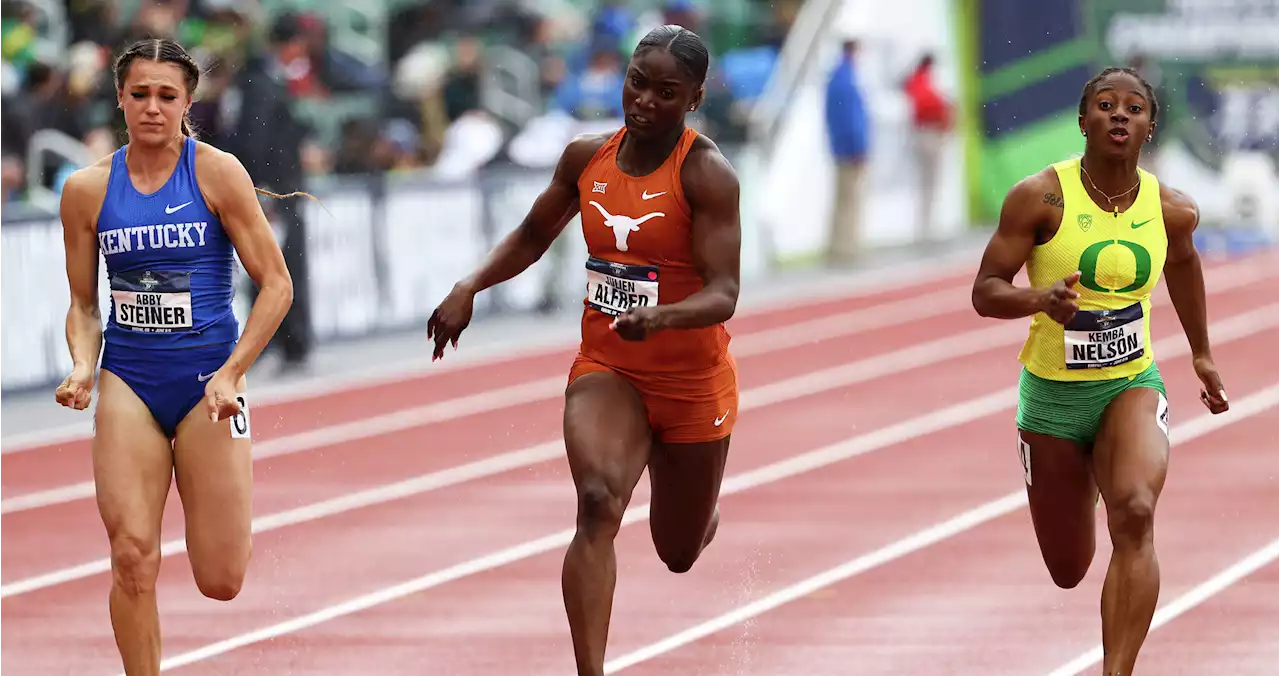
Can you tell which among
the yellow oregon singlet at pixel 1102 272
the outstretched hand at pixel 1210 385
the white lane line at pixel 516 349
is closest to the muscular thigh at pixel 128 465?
the yellow oregon singlet at pixel 1102 272

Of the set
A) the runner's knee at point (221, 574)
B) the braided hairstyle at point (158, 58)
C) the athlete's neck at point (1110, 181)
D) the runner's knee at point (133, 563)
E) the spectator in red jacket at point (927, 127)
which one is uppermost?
the braided hairstyle at point (158, 58)

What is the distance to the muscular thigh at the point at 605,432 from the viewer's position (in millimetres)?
6402

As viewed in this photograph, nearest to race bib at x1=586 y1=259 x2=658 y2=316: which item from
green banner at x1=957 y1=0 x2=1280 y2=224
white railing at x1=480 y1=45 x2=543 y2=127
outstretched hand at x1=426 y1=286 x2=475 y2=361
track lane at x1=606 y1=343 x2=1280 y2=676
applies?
outstretched hand at x1=426 y1=286 x2=475 y2=361

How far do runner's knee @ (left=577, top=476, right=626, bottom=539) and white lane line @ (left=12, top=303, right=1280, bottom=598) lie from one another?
3.24 m

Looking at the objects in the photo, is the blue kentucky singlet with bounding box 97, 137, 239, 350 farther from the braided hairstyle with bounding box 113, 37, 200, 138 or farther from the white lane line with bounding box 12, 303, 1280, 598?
the white lane line with bounding box 12, 303, 1280, 598

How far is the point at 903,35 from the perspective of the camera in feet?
84.7

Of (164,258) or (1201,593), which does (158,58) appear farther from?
(1201,593)

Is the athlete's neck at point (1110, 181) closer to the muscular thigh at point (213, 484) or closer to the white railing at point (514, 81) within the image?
the muscular thigh at point (213, 484)

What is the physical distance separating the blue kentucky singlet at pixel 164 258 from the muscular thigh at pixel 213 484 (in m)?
0.25

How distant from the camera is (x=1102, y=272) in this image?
662cm

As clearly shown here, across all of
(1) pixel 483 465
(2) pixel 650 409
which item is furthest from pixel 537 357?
(2) pixel 650 409

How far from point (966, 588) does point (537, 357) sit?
8.10 m

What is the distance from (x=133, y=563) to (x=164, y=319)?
2.39 ft

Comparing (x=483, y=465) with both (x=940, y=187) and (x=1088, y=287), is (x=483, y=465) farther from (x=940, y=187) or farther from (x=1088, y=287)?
(x=940, y=187)
